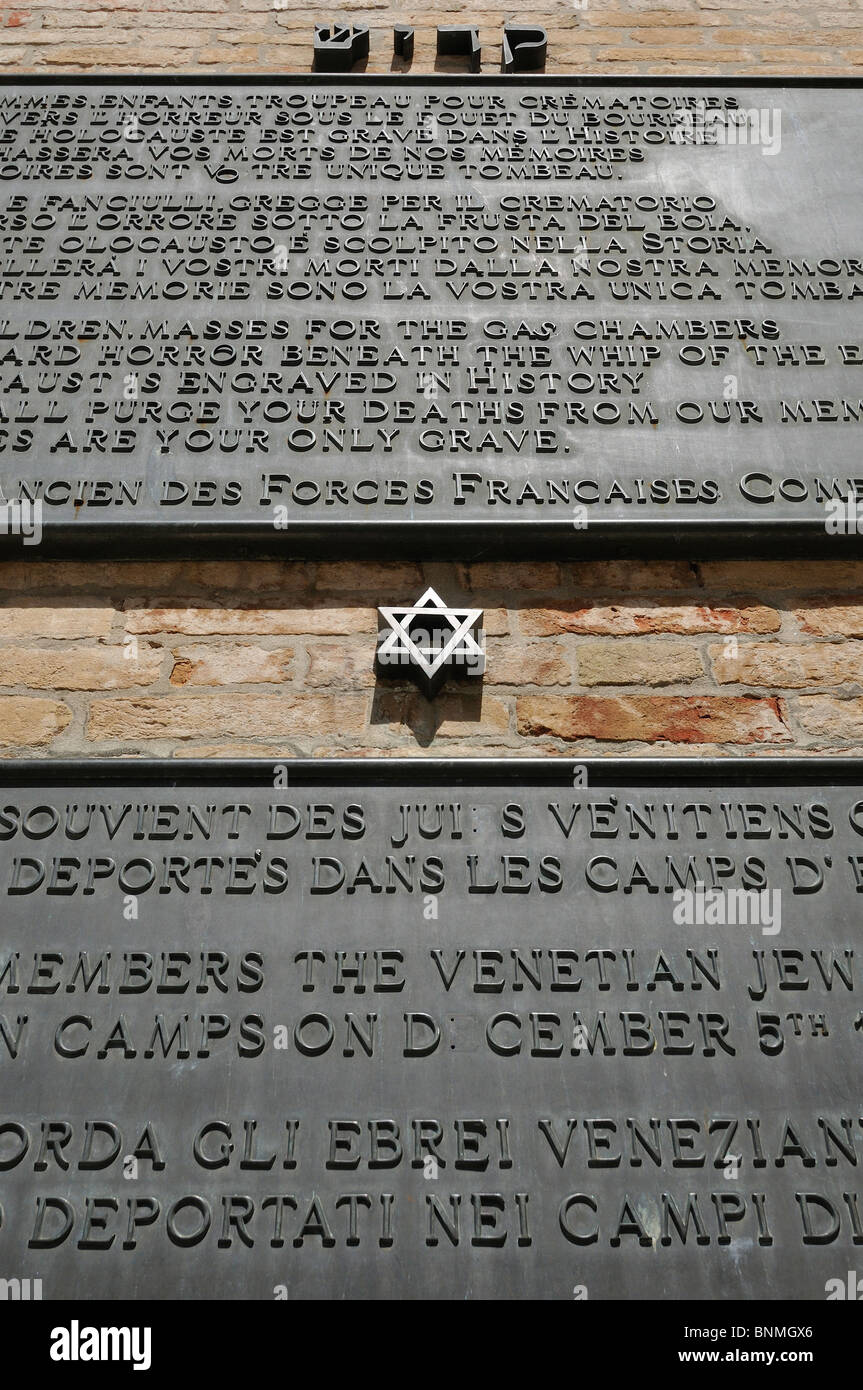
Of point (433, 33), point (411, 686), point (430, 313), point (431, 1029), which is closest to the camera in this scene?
point (431, 1029)

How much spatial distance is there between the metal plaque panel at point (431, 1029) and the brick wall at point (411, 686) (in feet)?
0.65

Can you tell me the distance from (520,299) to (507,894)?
2.06 metres

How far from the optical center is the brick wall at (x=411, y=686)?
2.95 metres

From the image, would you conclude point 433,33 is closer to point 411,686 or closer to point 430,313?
point 430,313

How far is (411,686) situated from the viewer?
119 inches

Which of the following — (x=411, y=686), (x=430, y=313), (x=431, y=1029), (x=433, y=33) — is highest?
(x=433, y=33)

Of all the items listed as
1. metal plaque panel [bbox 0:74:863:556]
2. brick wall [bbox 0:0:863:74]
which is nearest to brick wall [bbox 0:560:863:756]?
metal plaque panel [bbox 0:74:863:556]

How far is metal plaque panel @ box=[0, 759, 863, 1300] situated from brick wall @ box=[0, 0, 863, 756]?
0.20 metres

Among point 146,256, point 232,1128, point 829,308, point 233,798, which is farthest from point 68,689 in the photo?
point 829,308

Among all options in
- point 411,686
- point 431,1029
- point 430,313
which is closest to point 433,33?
point 430,313

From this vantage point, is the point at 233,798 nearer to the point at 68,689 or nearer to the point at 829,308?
the point at 68,689

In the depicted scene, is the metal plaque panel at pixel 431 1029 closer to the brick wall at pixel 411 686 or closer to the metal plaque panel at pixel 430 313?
the brick wall at pixel 411 686

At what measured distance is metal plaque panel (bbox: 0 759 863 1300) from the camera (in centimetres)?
219

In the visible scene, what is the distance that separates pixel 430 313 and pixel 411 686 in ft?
4.49
